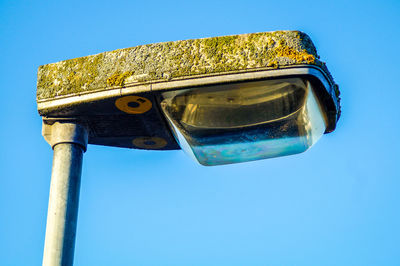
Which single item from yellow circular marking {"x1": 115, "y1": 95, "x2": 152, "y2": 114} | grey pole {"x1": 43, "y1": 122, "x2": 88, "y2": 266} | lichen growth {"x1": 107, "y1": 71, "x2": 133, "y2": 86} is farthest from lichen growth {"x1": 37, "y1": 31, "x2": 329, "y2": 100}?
grey pole {"x1": 43, "y1": 122, "x2": 88, "y2": 266}

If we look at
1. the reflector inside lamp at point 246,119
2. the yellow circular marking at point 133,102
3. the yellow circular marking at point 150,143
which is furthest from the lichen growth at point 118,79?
the yellow circular marking at point 150,143

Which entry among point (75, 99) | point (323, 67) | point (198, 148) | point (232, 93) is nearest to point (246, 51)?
point (232, 93)

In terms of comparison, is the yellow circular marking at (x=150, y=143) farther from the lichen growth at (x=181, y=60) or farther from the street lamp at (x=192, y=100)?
the lichen growth at (x=181, y=60)

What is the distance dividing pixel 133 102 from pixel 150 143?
2.64 feet

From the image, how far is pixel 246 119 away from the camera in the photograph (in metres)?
4.43

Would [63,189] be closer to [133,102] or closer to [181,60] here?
[133,102]

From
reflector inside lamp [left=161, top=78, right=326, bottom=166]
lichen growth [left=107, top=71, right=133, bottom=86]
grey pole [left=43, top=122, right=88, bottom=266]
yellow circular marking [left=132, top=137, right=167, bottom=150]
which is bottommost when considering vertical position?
grey pole [left=43, top=122, right=88, bottom=266]

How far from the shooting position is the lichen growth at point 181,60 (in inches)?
162

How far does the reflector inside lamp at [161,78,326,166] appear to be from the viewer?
4.21 meters

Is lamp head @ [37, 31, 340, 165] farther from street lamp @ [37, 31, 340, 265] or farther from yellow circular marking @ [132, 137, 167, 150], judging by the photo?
yellow circular marking @ [132, 137, 167, 150]

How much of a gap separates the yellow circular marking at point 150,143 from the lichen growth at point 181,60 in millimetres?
810

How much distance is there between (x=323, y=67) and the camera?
13.9 feet

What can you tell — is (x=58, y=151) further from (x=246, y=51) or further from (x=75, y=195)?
(x=246, y=51)

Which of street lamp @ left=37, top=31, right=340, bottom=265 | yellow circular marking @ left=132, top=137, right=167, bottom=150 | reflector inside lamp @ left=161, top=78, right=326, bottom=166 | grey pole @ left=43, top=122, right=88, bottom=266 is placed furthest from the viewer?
yellow circular marking @ left=132, top=137, right=167, bottom=150
